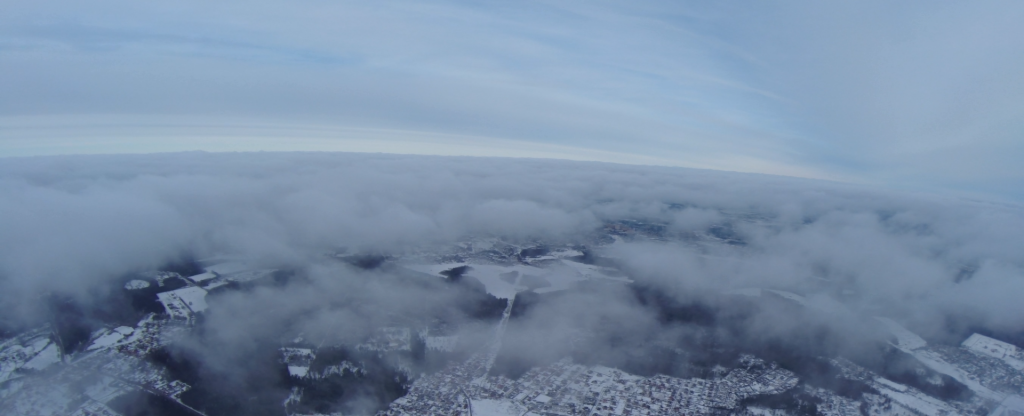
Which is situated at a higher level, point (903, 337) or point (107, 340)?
point (903, 337)

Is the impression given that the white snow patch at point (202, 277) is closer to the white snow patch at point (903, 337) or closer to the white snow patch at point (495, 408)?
the white snow patch at point (495, 408)

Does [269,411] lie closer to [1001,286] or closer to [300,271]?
[300,271]

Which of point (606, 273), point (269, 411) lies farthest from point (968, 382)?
point (269, 411)

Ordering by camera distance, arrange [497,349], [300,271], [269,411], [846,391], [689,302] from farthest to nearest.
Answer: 1. [300,271]
2. [689,302]
3. [497,349]
4. [846,391]
5. [269,411]

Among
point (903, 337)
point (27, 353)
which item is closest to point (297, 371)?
point (27, 353)

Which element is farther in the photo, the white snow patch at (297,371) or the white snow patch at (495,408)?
the white snow patch at (297,371)

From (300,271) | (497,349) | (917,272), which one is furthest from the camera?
(917,272)

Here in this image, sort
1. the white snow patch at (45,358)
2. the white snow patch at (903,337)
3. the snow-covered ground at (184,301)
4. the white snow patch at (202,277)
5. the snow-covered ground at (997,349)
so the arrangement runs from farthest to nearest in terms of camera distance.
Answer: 1. the white snow patch at (202,277)
2. the white snow patch at (903,337)
3. the snow-covered ground at (184,301)
4. the snow-covered ground at (997,349)
5. the white snow patch at (45,358)

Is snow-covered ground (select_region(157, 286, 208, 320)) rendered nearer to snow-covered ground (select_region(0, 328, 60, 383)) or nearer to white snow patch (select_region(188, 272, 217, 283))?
white snow patch (select_region(188, 272, 217, 283))

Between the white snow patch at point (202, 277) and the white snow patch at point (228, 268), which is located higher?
the white snow patch at point (202, 277)

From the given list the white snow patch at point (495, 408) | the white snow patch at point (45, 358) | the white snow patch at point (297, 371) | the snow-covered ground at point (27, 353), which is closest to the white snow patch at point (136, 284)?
the snow-covered ground at point (27, 353)

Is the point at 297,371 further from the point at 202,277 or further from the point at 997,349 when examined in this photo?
the point at 997,349
